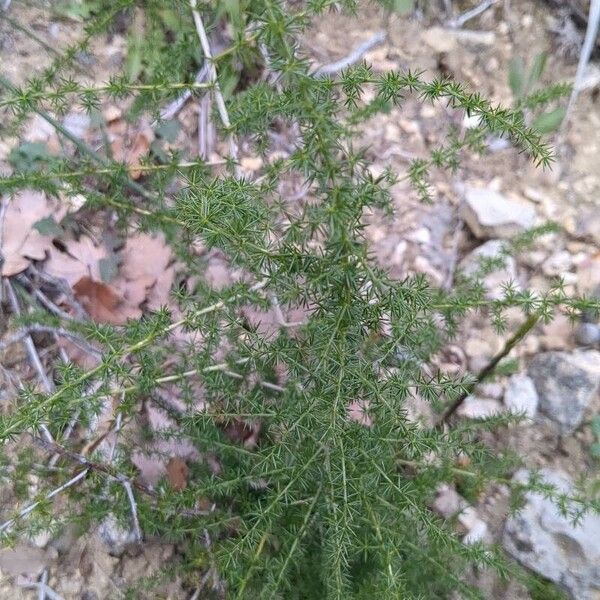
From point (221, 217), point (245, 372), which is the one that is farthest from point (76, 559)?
point (221, 217)

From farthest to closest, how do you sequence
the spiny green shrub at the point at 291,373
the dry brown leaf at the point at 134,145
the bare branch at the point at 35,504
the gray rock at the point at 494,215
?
the gray rock at the point at 494,215, the dry brown leaf at the point at 134,145, the bare branch at the point at 35,504, the spiny green shrub at the point at 291,373

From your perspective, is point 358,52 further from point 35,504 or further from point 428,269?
point 35,504

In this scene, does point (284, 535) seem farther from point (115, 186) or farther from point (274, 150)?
point (274, 150)

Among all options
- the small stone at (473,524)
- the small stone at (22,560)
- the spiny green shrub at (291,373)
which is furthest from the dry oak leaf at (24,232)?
the small stone at (473,524)

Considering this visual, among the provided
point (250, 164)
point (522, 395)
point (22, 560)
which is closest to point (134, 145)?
point (250, 164)

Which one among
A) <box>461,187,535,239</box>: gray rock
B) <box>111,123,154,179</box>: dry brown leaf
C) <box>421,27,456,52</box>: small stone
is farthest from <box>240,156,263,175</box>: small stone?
<box>421,27,456,52</box>: small stone

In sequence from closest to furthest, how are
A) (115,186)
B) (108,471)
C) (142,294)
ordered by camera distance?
(108,471) → (115,186) → (142,294)

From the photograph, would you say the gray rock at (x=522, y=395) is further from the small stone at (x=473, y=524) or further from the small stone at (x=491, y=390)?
the small stone at (x=473, y=524)
